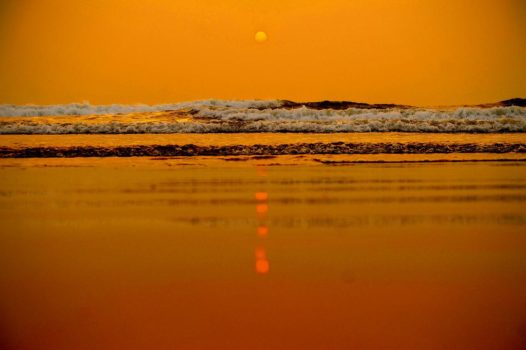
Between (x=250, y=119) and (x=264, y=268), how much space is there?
8276 millimetres

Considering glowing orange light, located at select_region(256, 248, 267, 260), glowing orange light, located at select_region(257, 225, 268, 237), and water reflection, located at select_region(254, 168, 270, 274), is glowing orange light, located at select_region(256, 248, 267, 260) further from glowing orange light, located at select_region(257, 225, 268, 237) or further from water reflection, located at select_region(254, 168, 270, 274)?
glowing orange light, located at select_region(257, 225, 268, 237)

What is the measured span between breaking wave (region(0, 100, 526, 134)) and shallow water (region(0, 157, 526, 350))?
5.27m

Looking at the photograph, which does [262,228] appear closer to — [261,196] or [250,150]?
[261,196]

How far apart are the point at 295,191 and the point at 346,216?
0.91 m

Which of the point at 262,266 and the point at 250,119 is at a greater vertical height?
the point at 250,119

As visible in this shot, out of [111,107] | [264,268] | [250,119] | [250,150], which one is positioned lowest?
[264,268]

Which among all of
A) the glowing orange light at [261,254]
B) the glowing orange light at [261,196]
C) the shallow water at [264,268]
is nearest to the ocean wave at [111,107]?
the shallow water at [264,268]

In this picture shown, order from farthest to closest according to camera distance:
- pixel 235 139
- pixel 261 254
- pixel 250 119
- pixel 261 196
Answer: pixel 250 119 → pixel 235 139 → pixel 261 196 → pixel 261 254

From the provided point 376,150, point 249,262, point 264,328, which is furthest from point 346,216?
point 376,150

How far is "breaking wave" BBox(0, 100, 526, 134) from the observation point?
9.04m

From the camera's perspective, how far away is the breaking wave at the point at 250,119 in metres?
9.04

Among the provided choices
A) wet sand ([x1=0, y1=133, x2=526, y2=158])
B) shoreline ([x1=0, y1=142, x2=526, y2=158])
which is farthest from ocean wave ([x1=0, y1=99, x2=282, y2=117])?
shoreline ([x1=0, y1=142, x2=526, y2=158])

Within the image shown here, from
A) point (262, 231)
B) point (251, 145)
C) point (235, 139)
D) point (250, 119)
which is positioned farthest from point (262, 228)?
point (250, 119)

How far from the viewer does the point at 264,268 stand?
190 centimetres
